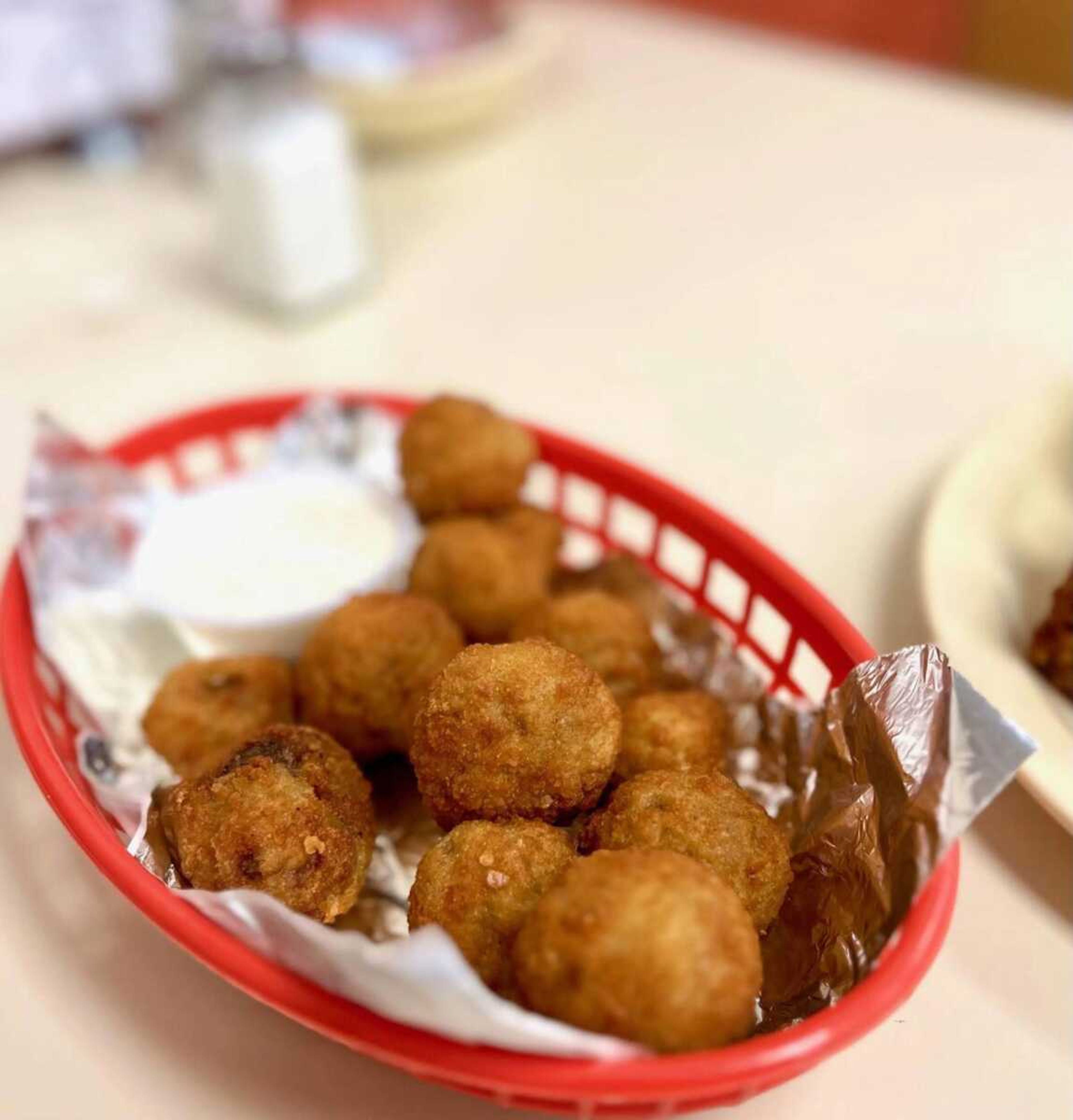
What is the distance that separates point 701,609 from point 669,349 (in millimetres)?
678

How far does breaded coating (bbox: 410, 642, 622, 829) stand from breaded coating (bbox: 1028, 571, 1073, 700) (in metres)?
0.42

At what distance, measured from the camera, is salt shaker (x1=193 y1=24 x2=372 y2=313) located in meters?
1.54

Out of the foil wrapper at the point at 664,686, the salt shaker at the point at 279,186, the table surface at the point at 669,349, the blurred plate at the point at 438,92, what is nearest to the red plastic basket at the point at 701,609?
the foil wrapper at the point at 664,686

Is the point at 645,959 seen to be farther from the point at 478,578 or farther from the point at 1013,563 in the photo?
the point at 1013,563

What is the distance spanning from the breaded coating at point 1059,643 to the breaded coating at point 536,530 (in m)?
0.44

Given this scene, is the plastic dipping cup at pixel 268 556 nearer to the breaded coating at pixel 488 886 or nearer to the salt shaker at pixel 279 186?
the breaded coating at pixel 488 886

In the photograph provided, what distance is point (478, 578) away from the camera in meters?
0.97

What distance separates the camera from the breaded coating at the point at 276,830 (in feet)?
2.27

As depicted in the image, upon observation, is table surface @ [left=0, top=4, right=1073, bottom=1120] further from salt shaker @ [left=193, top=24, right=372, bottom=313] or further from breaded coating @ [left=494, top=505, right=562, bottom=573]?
breaded coating @ [left=494, top=505, right=562, bottom=573]

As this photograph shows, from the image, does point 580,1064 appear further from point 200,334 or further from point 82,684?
point 200,334

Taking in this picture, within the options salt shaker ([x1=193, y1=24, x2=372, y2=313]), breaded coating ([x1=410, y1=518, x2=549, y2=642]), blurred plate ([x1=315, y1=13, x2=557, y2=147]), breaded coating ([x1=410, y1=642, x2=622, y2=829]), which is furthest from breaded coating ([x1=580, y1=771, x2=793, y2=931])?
blurred plate ([x1=315, y1=13, x2=557, y2=147])

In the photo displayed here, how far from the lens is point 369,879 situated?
826 millimetres

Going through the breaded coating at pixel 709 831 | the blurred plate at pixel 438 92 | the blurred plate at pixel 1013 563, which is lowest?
the breaded coating at pixel 709 831

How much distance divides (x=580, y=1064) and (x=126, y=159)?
2.05 m
